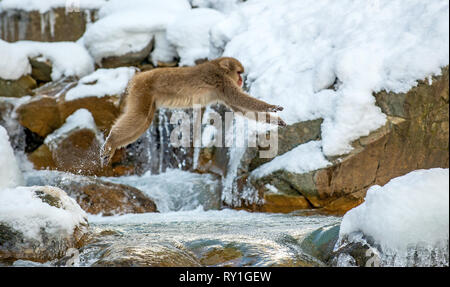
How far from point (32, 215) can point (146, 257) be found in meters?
1.00

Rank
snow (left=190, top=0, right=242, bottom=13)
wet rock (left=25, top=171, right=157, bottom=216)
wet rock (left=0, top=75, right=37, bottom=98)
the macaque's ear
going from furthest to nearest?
snow (left=190, top=0, right=242, bottom=13)
wet rock (left=0, top=75, right=37, bottom=98)
wet rock (left=25, top=171, right=157, bottom=216)
the macaque's ear

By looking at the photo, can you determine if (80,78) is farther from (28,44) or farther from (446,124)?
(446,124)

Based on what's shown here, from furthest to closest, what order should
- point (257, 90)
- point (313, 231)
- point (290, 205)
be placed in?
point (257, 90), point (290, 205), point (313, 231)

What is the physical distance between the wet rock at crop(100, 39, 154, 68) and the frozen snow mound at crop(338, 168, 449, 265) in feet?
24.6

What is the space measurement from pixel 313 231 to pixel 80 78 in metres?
6.84

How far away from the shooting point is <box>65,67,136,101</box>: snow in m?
8.90

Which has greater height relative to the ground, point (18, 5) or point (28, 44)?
point (18, 5)

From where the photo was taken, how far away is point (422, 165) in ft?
19.6

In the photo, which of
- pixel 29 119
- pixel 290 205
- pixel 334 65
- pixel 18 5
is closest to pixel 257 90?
pixel 334 65

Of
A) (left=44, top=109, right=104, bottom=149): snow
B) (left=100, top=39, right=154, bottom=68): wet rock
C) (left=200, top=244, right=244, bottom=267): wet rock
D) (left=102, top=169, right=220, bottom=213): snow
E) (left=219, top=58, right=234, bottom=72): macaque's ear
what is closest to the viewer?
(left=200, top=244, right=244, bottom=267): wet rock

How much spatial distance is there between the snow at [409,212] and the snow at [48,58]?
769 centimetres

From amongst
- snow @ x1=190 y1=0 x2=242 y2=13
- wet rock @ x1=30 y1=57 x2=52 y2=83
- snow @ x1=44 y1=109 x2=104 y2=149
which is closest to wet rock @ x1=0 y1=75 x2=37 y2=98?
wet rock @ x1=30 y1=57 x2=52 y2=83

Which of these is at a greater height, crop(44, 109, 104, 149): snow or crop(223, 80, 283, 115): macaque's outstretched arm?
crop(223, 80, 283, 115): macaque's outstretched arm

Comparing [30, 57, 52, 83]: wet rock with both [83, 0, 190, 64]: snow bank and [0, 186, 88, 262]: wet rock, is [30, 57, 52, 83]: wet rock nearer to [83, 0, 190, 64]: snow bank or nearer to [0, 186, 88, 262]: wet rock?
[83, 0, 190, 64]: snow bank
